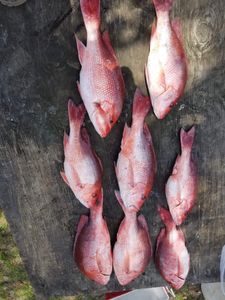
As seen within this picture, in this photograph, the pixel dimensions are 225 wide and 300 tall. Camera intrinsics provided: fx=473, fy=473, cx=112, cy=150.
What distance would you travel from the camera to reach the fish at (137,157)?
77.7 inches

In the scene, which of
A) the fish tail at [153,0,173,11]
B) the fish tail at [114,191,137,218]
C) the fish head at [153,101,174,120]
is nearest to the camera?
the fish tail at [153,0,173,11]

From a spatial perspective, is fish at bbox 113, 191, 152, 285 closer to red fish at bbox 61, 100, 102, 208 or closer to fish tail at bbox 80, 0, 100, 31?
red fish at bbox 61, 100, 102, 208

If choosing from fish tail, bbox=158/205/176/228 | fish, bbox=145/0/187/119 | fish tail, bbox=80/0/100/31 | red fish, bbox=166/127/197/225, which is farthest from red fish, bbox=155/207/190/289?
fish tail, bbox=80/0/100/31

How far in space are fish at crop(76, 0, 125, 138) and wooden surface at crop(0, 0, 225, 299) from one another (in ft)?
0.18

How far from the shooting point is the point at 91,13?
5.83 feet

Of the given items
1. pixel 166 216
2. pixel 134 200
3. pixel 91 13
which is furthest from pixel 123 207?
pixel 91 13

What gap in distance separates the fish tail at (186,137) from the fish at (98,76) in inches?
12.1

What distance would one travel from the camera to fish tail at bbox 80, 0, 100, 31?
1768 millimetres

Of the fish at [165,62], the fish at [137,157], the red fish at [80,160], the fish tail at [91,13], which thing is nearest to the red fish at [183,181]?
the fish at [137,157]

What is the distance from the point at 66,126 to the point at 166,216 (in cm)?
64

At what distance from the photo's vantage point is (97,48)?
1.82 m

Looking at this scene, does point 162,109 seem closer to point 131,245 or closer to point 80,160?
point 80,160

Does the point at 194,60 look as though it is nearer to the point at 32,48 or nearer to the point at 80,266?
the point at 32,48

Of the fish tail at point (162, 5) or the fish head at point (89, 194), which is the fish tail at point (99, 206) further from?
the fish tail at point (162, 5)
